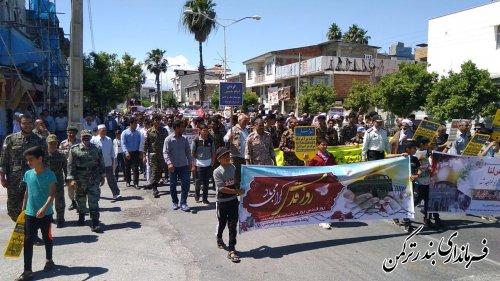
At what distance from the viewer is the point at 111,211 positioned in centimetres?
880

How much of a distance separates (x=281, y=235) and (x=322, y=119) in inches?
165

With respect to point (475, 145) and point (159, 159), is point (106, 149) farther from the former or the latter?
point (475, 145)

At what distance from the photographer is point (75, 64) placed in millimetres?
11453

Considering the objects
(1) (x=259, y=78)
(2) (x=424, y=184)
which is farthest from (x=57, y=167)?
(1) (x=259, y=78)

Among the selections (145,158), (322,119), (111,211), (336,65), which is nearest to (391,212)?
(322,119)

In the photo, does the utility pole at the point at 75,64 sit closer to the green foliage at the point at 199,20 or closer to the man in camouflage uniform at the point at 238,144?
the man in camouflage uniform at the point at 238,144

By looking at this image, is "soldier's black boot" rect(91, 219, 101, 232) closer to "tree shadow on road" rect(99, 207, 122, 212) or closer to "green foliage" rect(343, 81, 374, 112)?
"tree shadow on road" rect(99, 207, 122, 212)

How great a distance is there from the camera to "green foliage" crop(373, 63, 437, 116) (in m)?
24.1

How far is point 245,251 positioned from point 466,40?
84.7 feet

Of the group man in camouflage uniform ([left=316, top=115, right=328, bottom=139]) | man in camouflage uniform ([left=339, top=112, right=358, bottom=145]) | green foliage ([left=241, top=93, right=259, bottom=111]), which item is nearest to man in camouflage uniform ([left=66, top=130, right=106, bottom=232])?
man in camouflage uniform ([left=316, top=115, right=328, bottom=139])

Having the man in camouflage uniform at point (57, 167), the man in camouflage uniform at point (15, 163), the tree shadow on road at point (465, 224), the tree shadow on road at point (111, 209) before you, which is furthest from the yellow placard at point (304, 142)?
the man in camouflage uniform at point (15, 163)

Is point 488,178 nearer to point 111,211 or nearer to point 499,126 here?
point 499,126

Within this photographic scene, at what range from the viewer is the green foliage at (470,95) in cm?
2045

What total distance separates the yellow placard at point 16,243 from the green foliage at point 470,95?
20.3 metres
